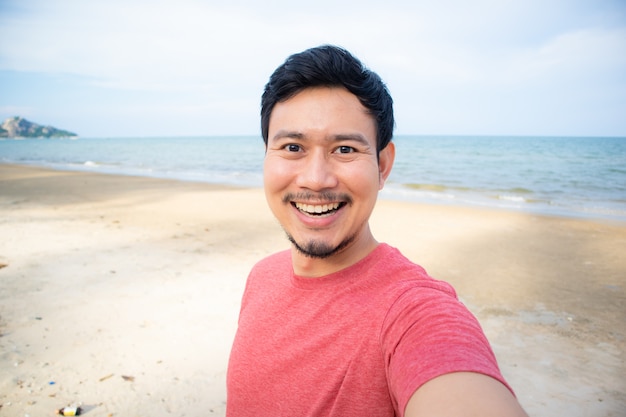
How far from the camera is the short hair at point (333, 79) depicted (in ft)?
4.55

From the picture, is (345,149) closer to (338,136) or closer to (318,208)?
(338,136)

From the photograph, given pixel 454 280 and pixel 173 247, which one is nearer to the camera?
pixel 454 280

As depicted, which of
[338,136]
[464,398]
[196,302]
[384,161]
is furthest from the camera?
[196,302]

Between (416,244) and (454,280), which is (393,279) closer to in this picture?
(454,280)

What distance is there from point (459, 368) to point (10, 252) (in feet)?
22.6

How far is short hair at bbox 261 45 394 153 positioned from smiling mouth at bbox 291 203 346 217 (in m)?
0.30

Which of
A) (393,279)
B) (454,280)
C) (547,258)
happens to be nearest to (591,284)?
(547,258)

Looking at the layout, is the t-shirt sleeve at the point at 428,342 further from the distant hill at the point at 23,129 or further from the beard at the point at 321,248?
the distant hill at the point at 23,129

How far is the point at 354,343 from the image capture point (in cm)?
119

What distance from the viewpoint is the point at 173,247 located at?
6.56 meters

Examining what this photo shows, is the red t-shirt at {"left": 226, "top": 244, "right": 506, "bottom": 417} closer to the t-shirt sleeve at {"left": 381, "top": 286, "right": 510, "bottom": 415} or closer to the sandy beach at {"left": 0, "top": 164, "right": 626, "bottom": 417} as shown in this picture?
the t-shirt sleeve at {"left": 381, "top": 286, "right": 510, "bottom": 415}

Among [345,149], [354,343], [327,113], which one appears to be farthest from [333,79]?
[354,343]

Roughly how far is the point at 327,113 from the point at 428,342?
83cm

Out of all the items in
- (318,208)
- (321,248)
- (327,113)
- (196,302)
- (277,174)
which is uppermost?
(327,113)
